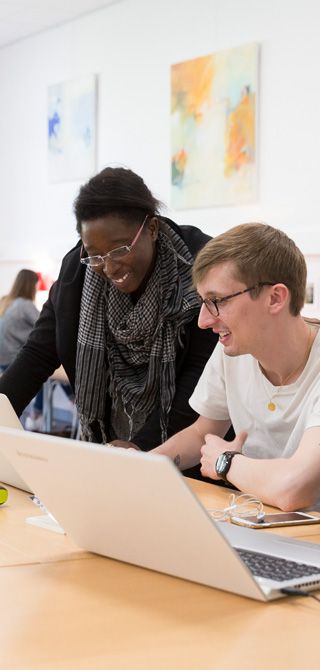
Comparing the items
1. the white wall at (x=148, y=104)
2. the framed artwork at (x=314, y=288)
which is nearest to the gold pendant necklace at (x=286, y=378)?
the framed artwork at (x=314, y=288)

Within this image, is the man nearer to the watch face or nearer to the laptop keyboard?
the watch face

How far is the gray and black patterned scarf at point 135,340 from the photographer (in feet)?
8.92

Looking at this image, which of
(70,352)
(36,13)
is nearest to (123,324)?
(70,352)

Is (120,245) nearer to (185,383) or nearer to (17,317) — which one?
(185,383)

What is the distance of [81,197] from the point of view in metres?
2.55

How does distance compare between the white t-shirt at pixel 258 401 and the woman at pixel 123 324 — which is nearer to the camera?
the white t-shirt at pixel 258 401

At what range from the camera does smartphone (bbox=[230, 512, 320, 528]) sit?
177 centimetres

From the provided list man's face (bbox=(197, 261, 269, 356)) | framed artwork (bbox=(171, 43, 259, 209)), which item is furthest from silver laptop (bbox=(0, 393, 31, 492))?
framed artwork (bbox=(171, 43, 259, 209))

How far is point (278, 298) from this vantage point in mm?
2133

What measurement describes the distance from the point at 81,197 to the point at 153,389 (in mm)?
585

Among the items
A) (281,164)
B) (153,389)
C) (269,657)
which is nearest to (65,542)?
(269,657)

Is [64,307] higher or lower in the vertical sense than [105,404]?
higher

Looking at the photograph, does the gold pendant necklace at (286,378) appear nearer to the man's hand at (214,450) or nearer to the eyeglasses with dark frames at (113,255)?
the man's hand at (214,450)

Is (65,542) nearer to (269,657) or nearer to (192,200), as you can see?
(269,657)
